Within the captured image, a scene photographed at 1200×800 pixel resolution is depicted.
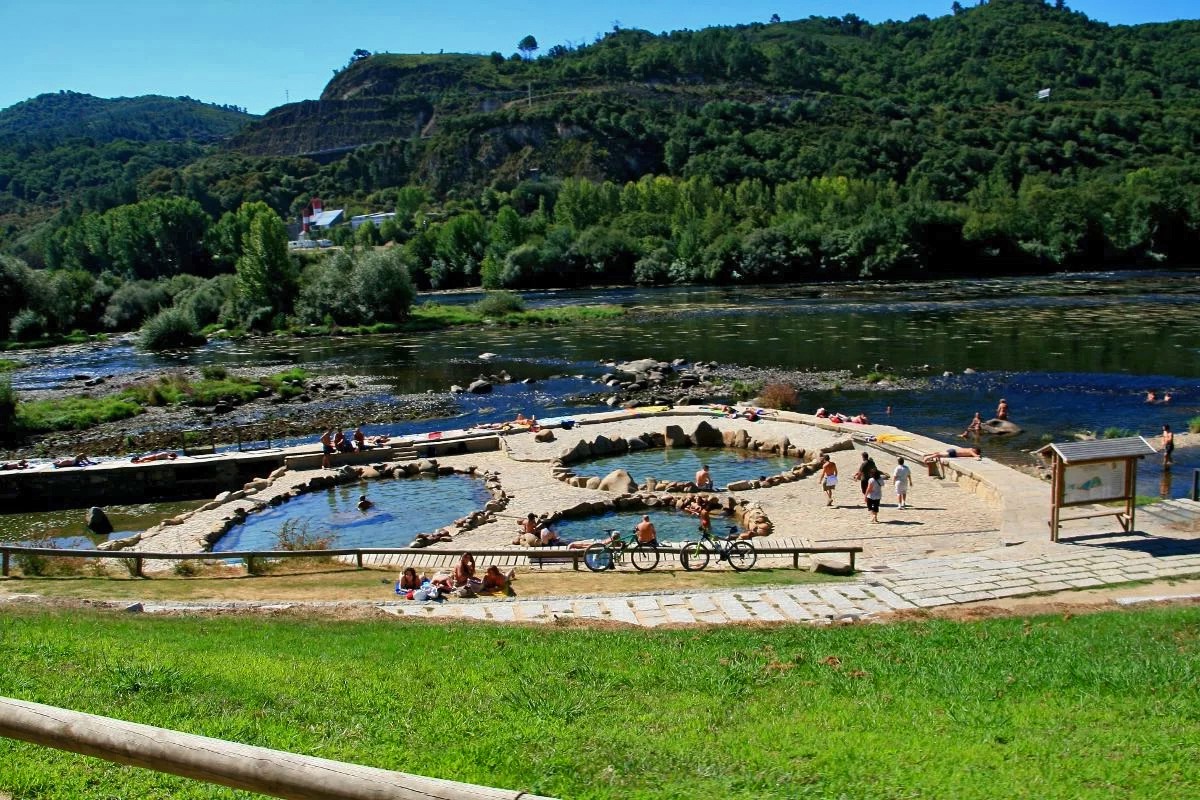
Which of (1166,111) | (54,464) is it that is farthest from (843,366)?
(1166,111)

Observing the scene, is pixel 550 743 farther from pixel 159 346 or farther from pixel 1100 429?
pixel 159 346

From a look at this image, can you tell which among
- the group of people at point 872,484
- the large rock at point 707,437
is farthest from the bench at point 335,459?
the group of people at point 872,484

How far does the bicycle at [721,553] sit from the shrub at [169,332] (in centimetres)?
6623

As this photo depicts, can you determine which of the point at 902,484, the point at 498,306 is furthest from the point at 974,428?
the point at 498,306

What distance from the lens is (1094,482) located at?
1953cm

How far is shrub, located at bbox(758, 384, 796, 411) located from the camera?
42.2 meters

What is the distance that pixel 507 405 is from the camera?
4675cm

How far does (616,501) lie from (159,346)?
61.0 m

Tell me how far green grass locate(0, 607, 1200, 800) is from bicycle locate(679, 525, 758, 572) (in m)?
5.26

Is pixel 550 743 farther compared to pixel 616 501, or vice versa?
pixel 616 501

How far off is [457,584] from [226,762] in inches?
555

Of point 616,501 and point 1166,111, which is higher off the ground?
point 1166,111

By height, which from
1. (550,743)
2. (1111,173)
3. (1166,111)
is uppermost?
(1166,111)

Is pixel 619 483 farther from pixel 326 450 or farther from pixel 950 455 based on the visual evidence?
pixel 326 450
